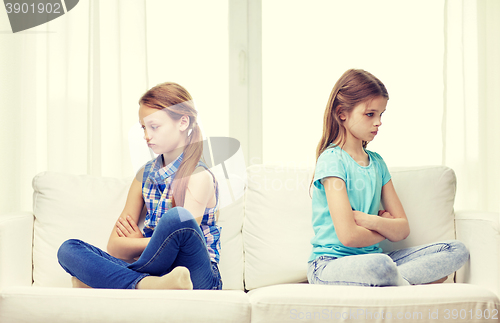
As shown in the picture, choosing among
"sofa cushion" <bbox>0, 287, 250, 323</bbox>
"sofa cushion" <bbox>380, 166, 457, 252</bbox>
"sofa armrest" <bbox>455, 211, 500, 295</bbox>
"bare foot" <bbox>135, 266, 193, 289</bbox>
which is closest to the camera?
"sofa cushion" <bbox>0, 287, 250, 323</bbox>

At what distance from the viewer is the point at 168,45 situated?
1.96 meters

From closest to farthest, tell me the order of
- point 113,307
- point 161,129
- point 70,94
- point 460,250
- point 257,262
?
1. point 113,307
2. point 460,250
3. point 161,129
4. point 257,262
5. point 70,94

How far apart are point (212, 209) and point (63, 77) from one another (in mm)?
1051

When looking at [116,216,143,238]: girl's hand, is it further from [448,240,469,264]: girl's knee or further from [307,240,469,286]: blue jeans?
[448,240,469,264]: girl's knee

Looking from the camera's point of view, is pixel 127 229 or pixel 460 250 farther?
pixel 127 229

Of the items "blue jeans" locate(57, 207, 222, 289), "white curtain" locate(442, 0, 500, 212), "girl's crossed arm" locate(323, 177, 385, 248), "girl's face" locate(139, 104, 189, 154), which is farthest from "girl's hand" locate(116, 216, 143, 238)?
"white curtain" locate(442, 0, 500, 212)

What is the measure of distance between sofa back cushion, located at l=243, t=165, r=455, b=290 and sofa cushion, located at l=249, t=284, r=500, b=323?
1.35 ft

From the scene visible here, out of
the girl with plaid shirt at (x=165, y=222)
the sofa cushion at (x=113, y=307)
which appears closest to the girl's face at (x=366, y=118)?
the girl with plaid shirt at (x=165, y=222)

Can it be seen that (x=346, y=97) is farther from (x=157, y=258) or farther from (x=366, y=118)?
(x=157, y=258)

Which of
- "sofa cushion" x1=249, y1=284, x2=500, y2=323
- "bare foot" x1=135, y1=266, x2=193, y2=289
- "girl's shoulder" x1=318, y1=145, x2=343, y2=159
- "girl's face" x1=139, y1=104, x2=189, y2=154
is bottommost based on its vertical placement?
"sofa cushion" x1=249, y1=284, x2=500, y2=323

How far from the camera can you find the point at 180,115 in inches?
54.3

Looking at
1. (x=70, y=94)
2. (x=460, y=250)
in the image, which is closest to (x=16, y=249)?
(x=70, y=94)

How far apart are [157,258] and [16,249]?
1.77ft

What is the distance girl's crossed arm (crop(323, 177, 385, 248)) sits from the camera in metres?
1.18
